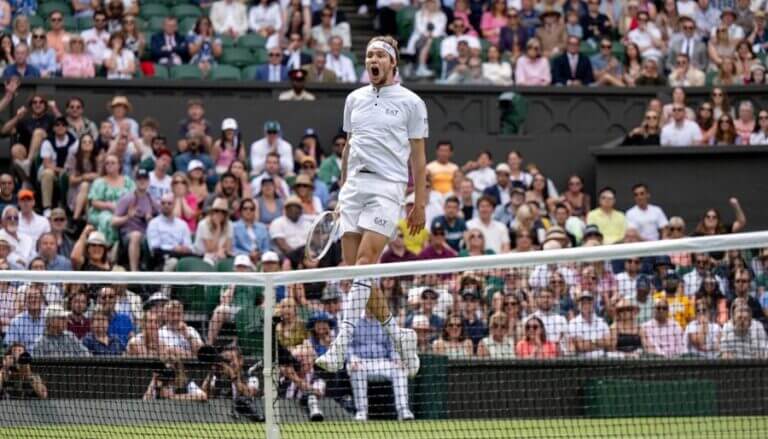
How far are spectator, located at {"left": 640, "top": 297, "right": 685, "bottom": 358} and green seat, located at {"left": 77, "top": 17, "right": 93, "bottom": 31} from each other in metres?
13.4

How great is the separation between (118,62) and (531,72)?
6063 millimetres

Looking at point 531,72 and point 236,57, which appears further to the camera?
point 236,57

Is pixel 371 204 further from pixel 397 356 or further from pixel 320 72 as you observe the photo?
pixel 320 72

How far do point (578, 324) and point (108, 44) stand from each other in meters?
12.3

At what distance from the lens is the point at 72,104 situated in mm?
20922

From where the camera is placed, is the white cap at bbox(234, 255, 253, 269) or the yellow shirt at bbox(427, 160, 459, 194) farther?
the yellow shirt at bbox(427, 160, 459, 194)

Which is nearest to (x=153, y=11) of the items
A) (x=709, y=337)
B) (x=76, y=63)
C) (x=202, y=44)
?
(x=202, y=44)

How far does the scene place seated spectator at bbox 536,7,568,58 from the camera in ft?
81.1

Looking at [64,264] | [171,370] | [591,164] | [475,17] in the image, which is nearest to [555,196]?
[591,164]

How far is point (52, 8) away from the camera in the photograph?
938 inches

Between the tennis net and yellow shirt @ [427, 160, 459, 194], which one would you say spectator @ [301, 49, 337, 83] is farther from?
the tennis net

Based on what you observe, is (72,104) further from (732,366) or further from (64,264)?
(732,366)

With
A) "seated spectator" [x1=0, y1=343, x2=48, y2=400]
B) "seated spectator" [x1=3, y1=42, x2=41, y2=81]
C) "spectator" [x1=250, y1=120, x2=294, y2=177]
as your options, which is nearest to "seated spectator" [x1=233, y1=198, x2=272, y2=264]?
"spectator" [x1=250, y1=120, x2=294, y2=177]

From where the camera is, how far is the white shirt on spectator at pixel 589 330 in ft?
40.9
